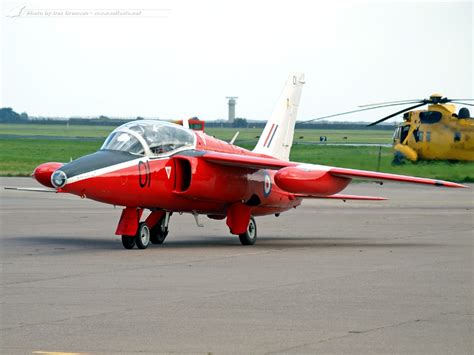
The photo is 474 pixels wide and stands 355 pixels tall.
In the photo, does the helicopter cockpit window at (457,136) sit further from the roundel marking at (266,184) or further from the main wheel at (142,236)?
the main wheel at (142,236)

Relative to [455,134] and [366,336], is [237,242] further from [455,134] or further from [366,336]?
[455,134]

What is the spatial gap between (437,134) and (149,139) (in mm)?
29370

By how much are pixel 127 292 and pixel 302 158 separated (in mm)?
45122

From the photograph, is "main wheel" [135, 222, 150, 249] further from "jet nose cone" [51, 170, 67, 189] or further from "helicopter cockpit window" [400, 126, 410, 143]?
"helicopter cockpit window" [400, 126, 410, 143]

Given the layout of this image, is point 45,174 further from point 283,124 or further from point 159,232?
point 283,124

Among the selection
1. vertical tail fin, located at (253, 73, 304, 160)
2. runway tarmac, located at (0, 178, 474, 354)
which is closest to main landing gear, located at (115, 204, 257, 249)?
runway tarmac, located at (0, 178, 474, 354)

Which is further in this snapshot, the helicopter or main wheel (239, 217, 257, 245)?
the helicopter

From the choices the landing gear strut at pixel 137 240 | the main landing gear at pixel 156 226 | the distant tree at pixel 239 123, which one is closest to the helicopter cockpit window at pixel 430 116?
the main landing gear at pixel 156 226

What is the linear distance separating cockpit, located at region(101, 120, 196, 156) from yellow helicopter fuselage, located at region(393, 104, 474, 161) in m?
28.2

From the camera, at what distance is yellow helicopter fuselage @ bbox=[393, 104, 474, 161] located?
154ft

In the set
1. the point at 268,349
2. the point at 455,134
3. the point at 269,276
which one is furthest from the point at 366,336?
the point at 455,134

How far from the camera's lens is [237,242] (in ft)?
70.9

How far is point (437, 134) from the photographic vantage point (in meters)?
47.1

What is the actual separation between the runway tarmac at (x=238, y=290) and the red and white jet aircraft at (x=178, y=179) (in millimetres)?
663
